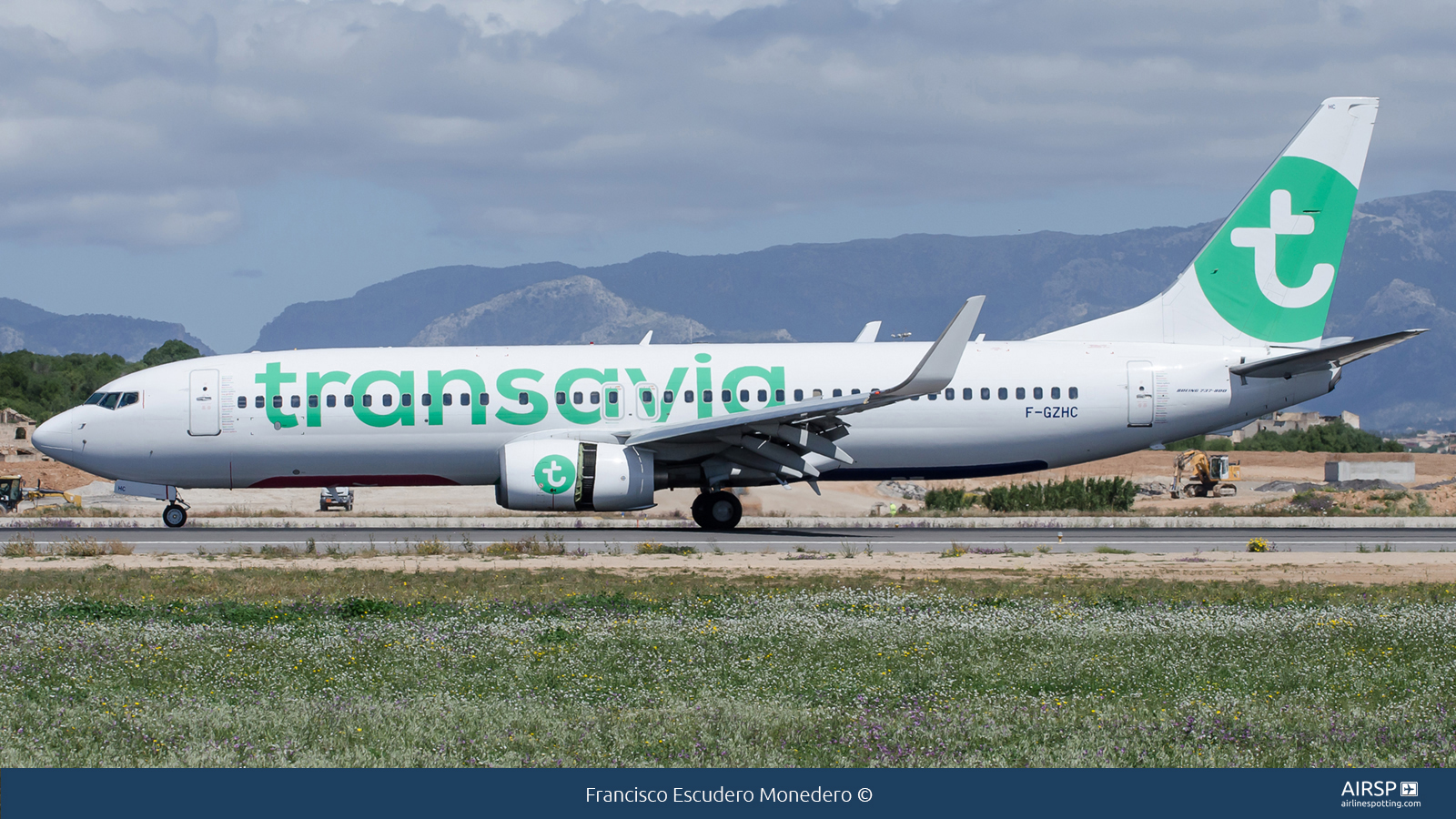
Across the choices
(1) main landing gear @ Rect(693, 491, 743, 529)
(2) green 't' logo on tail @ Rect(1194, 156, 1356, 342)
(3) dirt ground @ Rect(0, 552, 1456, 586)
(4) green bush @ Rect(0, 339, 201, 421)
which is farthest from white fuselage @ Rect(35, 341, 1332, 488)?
(4) green bush @ Rect(0, 339, 201, 421)

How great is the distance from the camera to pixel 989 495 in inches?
1694

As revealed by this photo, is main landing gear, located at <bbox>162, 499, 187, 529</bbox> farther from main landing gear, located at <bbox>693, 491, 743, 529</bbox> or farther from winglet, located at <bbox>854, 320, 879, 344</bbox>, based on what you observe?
winglet, located at <bbox>854, 320, 879, 344</bbox>

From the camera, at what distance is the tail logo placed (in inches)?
1154

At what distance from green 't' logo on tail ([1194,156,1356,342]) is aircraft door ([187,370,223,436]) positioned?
2088 centimetres

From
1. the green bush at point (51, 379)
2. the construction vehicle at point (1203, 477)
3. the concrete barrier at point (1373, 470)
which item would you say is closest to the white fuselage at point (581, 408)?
the construction vehicle at point (1203, 477)

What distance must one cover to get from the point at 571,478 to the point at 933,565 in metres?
7.79

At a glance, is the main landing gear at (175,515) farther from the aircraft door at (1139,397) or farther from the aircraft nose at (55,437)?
the aircraft door at (1139,397)

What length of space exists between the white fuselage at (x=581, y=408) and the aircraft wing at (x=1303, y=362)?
0.26 m

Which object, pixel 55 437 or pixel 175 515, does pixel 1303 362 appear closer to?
pixel 175 515

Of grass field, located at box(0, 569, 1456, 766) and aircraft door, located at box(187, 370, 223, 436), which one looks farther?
aircraft door, located at box(187, 370, 223, 436)

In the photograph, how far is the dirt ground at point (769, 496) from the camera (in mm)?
39503

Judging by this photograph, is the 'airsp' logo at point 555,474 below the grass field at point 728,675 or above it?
above

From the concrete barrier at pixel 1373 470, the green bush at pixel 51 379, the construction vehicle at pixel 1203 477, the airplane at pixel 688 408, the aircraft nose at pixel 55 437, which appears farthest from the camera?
the green bush at pixel 51 379

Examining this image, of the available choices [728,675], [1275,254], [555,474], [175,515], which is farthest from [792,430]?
[728,675]
